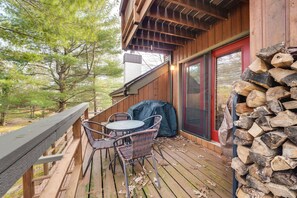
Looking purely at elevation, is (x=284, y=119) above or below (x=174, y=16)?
below

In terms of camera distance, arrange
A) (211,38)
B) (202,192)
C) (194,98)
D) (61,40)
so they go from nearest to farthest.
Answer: (202,192)
(211,38)
(194,98)
(61,40)

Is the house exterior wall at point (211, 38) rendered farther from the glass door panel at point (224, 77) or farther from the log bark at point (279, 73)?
the log bark at point (279, 73)

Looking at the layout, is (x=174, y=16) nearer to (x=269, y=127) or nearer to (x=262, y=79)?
(x=262, y=79)

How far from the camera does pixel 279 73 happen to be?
43.2 inches

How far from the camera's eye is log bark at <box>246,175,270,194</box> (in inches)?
46.4

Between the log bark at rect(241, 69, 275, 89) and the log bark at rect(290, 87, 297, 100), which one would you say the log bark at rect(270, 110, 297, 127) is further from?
the log bark at rect(241, 69, 275, 89)

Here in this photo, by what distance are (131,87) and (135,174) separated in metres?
2.78

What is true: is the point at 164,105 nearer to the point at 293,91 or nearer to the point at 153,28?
the point at 153,28

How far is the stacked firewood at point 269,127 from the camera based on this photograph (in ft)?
3.38

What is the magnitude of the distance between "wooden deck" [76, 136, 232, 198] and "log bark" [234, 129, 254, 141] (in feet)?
3.47

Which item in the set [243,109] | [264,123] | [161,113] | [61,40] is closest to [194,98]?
[161,113]

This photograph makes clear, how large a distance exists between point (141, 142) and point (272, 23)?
1881 mm

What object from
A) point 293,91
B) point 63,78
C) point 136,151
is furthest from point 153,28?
point 63,78

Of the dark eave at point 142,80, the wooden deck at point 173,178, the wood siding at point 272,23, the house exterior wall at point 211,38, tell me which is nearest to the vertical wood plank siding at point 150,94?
the dark eave at point 142,80
